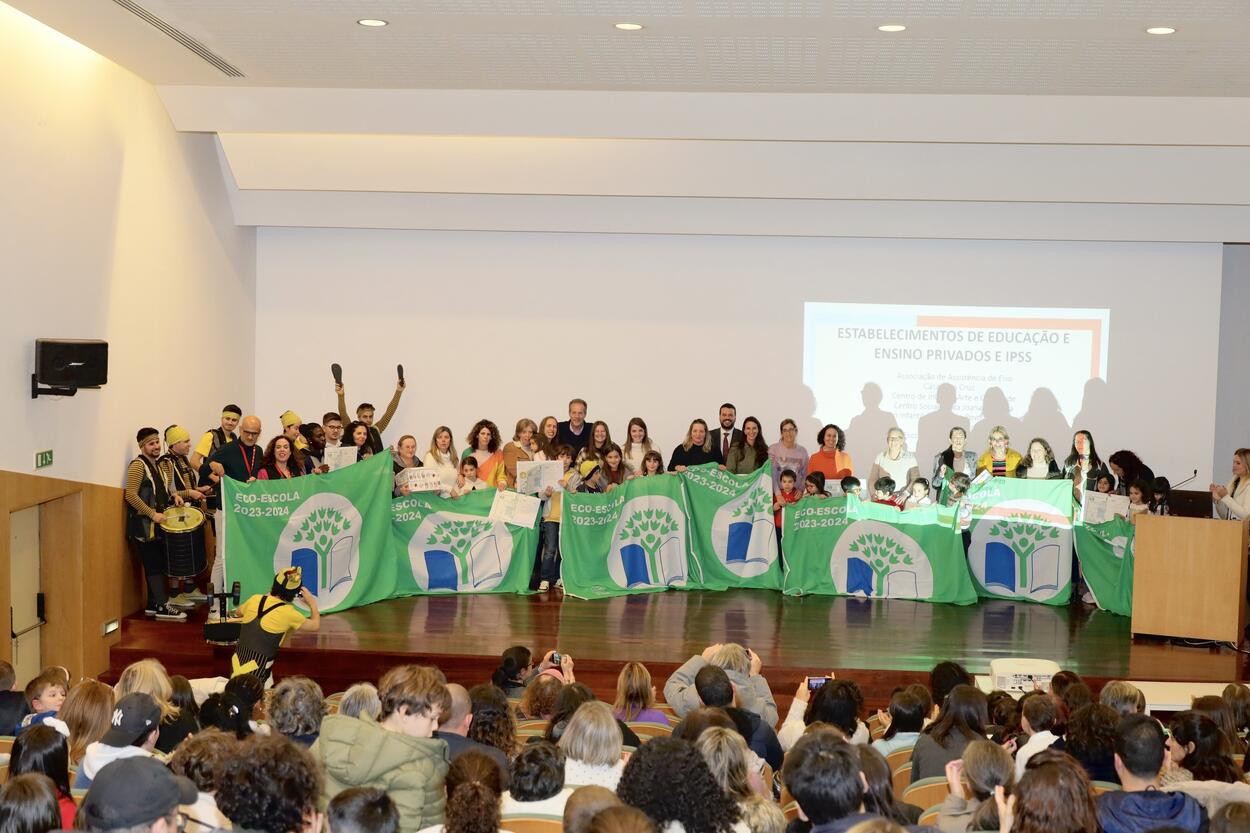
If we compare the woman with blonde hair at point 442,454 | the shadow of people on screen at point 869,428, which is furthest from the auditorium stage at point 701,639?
the shadow of people on screen at point 869,428

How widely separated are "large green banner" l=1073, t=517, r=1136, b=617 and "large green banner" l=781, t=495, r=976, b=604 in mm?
974

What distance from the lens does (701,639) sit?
926 centimetres

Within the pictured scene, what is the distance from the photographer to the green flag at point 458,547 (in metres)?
10.4

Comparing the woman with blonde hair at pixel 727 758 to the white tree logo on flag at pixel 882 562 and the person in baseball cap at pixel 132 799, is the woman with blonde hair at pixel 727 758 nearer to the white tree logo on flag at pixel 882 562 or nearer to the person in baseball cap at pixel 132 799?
the person in baseball cap at pixel 132 799

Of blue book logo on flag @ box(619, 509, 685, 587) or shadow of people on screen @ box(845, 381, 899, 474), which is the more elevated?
shadow of people on screen @ box(845, 381, 899, 474)

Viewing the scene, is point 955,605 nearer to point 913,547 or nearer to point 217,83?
point 913,547

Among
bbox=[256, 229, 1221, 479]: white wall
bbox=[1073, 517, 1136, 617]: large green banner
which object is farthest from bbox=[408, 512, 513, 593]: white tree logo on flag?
bbox=[1073, 517, 1136, 617]: large green banner

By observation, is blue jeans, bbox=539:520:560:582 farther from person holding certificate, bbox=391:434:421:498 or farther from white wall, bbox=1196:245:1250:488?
white wall, bbox=1196:245:1250:488

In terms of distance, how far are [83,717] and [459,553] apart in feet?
19.1

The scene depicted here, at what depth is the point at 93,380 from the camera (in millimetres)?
8758

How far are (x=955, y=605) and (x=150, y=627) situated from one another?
20.8 ft

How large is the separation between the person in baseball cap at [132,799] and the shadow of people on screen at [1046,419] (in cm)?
1137

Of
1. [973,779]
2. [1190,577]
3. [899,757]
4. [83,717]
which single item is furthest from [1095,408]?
[83,717]

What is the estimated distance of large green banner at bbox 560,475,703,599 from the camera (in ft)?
34.7
